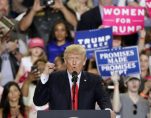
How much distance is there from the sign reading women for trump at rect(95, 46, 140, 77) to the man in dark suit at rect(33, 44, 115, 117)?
8.94 ft

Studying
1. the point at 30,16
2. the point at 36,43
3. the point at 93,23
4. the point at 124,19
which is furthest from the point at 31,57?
the point at 124,19

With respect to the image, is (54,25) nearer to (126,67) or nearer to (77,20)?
(77,20)

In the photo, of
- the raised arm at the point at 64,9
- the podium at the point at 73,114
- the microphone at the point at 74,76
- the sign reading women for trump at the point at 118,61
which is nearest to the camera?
the podium at the point at 73,114

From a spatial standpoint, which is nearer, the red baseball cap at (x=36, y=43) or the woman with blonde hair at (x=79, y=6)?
the red baseball cap at (x=36, y=43)

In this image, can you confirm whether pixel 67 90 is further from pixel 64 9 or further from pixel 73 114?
pixel 64 9

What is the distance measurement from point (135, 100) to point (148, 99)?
17 cm

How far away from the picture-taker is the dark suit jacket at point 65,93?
18.6 feet

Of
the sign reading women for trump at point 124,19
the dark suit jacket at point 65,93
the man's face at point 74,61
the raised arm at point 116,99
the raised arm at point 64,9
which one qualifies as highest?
the raised arm at point 64,9

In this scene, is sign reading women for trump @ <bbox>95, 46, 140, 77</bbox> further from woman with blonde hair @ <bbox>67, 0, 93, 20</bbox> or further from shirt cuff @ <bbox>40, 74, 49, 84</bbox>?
shirt cuff @ <bbox>40, 74, 49, 84</bbox>

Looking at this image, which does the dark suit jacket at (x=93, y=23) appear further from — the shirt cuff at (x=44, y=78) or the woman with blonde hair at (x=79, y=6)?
the shirt cuff at (x=44, y=78)

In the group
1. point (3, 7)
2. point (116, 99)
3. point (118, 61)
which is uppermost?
point (3, 7)

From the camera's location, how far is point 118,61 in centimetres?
856

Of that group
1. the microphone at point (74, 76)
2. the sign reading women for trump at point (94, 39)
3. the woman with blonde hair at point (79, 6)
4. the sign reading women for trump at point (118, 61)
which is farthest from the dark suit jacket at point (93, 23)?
the microphone at point (74, 76)

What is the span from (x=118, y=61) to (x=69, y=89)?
2929mm
